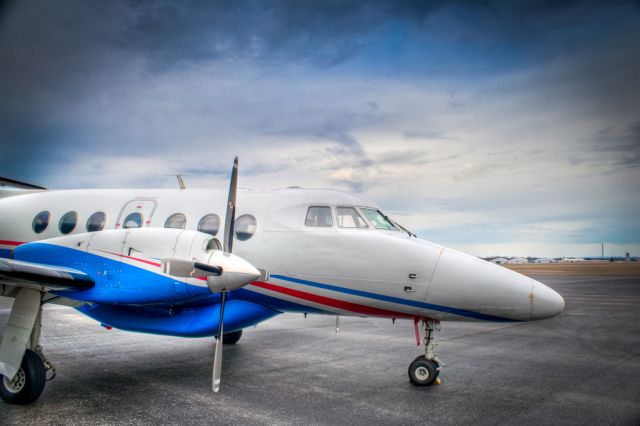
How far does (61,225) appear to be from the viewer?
31.0 feet

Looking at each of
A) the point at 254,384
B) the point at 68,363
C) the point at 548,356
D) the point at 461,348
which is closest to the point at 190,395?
the point at 254,384

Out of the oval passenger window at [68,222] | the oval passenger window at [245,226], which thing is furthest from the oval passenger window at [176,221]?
the oval passenger window at [68,222]

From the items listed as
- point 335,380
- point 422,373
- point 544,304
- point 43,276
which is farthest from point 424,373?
point 43,276

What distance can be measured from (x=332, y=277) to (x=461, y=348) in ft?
17.0

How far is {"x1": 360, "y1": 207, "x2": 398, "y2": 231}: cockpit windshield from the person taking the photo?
7.95m

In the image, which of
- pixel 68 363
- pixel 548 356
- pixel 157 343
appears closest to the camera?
pixel 68 363

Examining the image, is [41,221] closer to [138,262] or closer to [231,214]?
[138,262]

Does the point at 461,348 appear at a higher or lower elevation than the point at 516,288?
lower

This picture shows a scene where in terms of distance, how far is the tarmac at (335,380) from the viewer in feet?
20.1

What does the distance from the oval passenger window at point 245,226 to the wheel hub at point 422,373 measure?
3.56 metres

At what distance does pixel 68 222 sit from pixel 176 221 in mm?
2485

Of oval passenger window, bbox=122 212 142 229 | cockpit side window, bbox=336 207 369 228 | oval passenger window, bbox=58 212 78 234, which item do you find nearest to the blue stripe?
cockpit side window, bbox=336 207 369 228

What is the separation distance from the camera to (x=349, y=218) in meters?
7.91

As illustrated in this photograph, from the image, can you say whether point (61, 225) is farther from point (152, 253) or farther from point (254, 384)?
point (254, 384)
